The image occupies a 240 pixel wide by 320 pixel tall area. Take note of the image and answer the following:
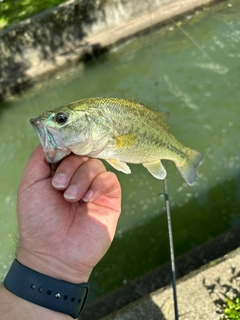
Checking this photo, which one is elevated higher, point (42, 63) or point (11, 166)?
point (42, 63)

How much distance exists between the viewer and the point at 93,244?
8.09ft

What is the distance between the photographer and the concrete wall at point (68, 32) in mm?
7332

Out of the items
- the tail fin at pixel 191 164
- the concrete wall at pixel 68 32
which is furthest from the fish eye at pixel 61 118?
the concrete wall at pixel 68 32

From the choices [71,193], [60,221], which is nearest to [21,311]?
[60,221]

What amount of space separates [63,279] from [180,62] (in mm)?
6061

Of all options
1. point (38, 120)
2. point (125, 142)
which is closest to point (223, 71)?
point (125, 142)

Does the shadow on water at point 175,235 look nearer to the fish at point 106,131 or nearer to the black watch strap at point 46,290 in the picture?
the fish at point 106,131

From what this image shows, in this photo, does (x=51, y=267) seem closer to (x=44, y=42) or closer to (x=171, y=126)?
(x=171, y=126)

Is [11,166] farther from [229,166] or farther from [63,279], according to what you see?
[63,279]

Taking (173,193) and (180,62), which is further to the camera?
(180,62)

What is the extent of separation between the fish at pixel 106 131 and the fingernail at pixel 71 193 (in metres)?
0.23

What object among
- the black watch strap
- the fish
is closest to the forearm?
the black watch strap

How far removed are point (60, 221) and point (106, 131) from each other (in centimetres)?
67

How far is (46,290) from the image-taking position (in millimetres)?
2217
